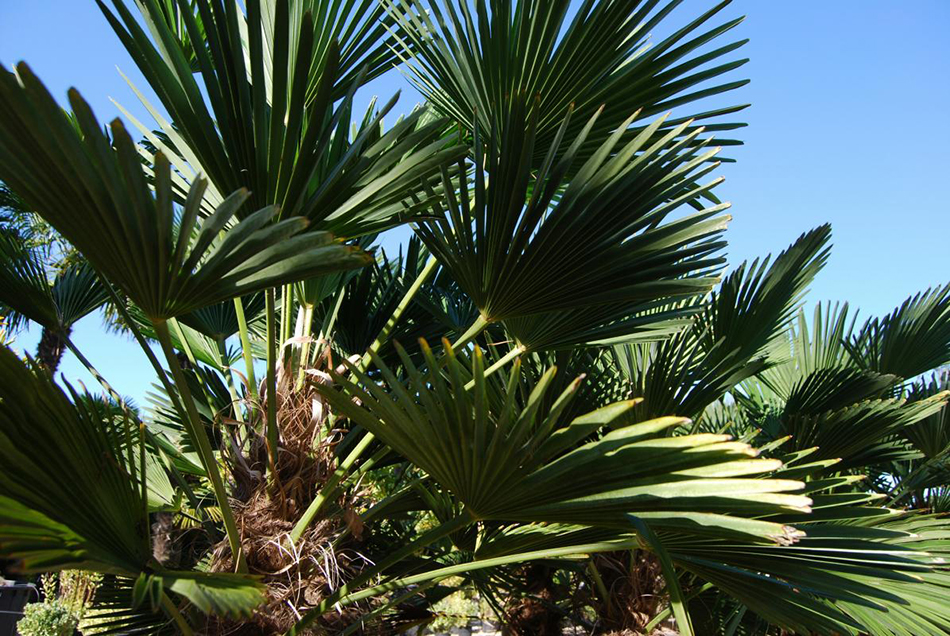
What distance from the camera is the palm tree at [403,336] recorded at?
1.27m

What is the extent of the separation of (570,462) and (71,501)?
1.02 meters

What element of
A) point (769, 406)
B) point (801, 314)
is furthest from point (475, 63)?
point (769, 406)

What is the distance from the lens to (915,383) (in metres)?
4.83

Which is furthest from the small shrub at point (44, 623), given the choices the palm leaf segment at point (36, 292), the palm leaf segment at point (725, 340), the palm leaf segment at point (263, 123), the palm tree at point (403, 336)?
the palm leaf segment at point (263, 123)

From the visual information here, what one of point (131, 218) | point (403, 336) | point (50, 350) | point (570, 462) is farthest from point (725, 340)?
point (50, 350)

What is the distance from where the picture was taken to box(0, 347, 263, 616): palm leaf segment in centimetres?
104

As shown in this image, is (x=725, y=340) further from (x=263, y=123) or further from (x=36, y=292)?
(x=36, y=292)

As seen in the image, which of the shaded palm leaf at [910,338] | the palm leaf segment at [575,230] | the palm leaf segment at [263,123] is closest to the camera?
the palm leaf segment at [263,123]

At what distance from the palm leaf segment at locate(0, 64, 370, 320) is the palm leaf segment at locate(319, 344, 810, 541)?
0.31 meters

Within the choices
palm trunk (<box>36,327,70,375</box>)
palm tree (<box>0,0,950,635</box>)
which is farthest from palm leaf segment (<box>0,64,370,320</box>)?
palm trunk (<box>36,327,70,375</box>)

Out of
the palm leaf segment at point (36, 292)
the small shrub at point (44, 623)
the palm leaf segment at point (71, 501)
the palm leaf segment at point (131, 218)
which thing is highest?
the palm leaf segment at point (36, 292)

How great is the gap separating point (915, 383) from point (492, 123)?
14.1 feet

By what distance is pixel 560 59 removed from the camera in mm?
2145

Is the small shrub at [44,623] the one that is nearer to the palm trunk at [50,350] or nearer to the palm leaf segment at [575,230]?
the palm trunk at [50,350]
